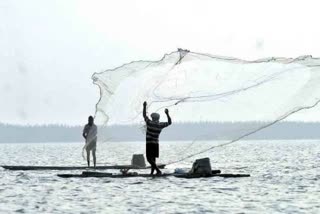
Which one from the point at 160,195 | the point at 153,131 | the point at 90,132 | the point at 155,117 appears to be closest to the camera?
the point at 160,195

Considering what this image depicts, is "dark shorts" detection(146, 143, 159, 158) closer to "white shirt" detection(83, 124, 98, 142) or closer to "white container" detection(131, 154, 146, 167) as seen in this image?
"white shirt" detection(83, 124, 98, 142)

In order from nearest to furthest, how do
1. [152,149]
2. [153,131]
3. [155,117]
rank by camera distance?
[155,117] < [153,131] < [152,149]

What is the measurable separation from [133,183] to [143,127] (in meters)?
3.07

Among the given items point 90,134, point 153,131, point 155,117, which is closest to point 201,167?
point 153,131

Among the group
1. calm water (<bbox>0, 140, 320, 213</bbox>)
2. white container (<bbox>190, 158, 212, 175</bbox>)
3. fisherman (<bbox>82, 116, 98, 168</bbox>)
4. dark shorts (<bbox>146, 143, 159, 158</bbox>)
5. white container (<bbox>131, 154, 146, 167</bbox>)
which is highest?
fisherman (<bbox>82, 116, 98, 168</bbox>)

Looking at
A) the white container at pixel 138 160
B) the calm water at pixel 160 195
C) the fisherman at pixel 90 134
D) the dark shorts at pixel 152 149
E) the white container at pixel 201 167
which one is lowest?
the calm water at pixel 160 195

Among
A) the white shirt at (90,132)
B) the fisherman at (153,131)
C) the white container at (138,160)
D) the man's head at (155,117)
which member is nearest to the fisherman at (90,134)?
the white shirt at (90,132)

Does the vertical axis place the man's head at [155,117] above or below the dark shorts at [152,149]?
above

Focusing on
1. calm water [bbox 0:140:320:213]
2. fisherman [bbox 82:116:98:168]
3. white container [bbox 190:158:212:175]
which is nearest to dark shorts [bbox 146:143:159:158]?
calm water [bbox 0:140:320:213]

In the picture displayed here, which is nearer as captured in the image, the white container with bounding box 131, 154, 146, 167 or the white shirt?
the white shirt

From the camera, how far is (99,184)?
109ft

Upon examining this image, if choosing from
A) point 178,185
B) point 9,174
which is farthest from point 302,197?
point 9,174

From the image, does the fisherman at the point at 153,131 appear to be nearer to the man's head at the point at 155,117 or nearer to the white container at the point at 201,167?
the man's head at the point at 155,117

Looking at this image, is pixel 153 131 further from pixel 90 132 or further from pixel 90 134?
pixel 90 132
